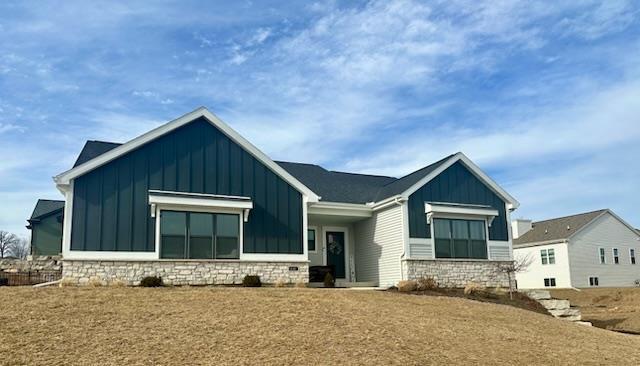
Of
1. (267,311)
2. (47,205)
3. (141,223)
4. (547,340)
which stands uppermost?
(47,205)

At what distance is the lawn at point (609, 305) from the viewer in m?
20.7

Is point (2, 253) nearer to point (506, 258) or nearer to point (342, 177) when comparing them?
point (342, 177)

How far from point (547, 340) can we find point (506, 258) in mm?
9961

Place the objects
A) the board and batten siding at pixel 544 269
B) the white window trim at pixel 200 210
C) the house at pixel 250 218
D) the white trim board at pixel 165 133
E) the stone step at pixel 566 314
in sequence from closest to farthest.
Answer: the white trim board at pixel 165 133
the house at pixel 250 218
the white window trim at pixel 200 210
the stone step at pixel 566 314
the board and batten siding at pixel 544 269

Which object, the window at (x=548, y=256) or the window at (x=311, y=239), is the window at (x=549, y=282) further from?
the window at (x=311, y=239)

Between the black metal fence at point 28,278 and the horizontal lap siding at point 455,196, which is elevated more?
the horizontal lap siding at point 455,196

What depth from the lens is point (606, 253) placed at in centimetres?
3816

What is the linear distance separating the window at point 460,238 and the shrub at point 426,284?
1239 millimetres

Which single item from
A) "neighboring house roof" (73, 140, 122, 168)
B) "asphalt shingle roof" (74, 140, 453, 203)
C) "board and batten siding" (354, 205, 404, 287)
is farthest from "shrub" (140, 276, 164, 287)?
"board and batten siding" (354, 205, 404, 287)

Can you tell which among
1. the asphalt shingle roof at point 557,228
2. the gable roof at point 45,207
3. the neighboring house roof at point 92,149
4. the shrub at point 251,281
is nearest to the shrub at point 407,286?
the shrub at point 251,281

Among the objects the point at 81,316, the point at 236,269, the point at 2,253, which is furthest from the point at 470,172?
the point at 2,253

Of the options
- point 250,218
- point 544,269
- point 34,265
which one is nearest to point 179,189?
point 250,218

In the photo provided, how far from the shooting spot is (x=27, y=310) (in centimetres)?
1116

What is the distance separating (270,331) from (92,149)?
1201cm
